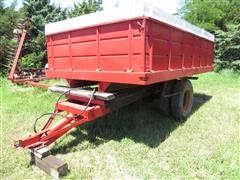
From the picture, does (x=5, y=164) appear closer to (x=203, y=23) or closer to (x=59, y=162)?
(x=59, y=162)

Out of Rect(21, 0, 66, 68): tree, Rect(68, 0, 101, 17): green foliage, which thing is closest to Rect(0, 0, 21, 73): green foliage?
Rect(21, 0, 66, 68): tree

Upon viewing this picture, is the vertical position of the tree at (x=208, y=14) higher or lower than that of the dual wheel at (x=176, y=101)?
higher

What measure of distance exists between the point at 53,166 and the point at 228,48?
16.0 m

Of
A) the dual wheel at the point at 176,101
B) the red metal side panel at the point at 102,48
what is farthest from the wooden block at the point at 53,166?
the dual wheel at the point at 176,101

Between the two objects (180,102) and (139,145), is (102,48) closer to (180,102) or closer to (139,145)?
(139,145)

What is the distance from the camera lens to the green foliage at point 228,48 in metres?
16.4

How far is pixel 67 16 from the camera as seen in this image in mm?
18344

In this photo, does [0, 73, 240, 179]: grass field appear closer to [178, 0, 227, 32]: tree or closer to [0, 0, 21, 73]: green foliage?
[0, 0, 21, 73]: green foliage

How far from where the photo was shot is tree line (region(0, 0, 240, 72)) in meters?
13.3

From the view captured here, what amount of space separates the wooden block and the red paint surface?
141cm

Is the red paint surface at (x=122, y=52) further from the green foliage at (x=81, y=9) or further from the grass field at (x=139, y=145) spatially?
the green foliage at (x=81, y=9)

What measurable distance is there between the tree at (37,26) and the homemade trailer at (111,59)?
28.4ft

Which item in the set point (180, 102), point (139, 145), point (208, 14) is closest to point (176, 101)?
point (180, 102)

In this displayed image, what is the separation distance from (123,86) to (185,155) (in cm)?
155
